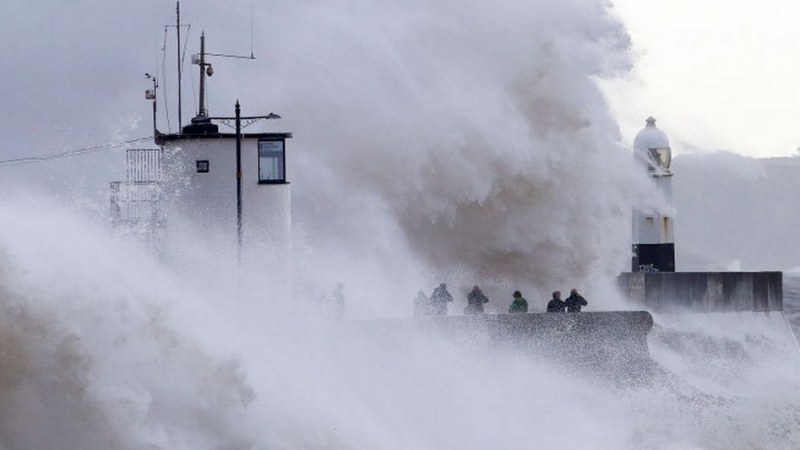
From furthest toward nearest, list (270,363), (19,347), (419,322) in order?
(419,322)
(270,363)
(19,347)

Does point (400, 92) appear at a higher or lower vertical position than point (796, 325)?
higher

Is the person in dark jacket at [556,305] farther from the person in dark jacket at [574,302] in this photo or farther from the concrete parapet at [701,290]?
the concrete parapet at [701,290]

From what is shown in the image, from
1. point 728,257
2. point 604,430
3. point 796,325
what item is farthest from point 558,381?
point 728,257

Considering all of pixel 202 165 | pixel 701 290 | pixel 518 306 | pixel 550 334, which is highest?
pixel 202 165

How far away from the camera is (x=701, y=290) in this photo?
97.5ft

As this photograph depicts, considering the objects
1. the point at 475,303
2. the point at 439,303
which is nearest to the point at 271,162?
the point at 439,303

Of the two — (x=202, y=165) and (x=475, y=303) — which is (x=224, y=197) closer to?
(x=202, y=165)

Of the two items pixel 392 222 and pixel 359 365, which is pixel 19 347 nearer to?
pixel 359 365

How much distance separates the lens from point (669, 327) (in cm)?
2859

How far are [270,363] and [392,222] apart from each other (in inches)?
345

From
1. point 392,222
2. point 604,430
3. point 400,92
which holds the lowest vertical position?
point 604,430

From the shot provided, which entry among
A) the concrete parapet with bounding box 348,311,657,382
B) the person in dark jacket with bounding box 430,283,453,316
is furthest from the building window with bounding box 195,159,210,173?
the person in dark jacket with bounding box 430,283,453,316

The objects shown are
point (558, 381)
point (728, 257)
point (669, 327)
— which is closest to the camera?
point (558, 381)

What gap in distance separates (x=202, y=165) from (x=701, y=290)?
1081 cm
